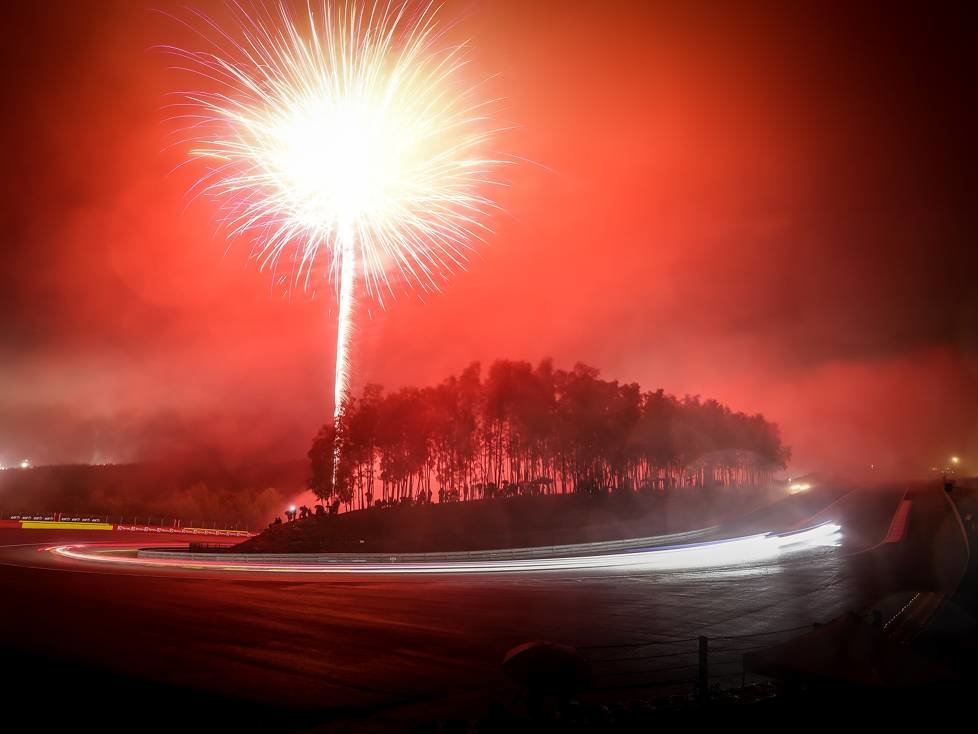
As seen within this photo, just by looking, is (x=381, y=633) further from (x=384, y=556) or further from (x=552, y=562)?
(x=384, y=556)

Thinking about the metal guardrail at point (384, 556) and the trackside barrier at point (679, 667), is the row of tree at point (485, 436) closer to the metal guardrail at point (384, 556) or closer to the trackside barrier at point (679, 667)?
the metal guardrail at point (384, 556)

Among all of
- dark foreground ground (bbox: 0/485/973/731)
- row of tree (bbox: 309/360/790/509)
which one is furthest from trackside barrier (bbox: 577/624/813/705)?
row of tree (bbox: 309/360/790/509)

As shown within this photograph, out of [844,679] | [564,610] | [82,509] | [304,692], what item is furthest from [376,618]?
[82,509]

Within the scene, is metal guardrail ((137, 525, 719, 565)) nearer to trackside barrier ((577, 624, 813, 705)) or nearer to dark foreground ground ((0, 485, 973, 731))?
dark foreground ground ((0, 485, 973, 731))

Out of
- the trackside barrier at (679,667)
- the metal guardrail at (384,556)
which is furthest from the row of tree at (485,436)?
the trackside barrier at (679,667)

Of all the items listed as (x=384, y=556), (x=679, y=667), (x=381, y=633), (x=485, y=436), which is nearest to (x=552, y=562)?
(x=384, y=556)
